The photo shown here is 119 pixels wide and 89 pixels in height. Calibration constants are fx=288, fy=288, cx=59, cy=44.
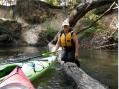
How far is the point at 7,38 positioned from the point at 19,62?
465 inches

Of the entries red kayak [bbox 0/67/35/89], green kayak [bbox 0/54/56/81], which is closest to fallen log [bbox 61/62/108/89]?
green kayak [bbox 0/54/56/81]

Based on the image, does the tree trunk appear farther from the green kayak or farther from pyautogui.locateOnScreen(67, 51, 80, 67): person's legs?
pyautogui.locateOnScreen(67, 51, 80, 67): person's legs

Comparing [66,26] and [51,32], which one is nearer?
[66,26]

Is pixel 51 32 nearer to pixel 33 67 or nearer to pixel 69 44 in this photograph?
pixel 69 44

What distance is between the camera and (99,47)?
611 inches

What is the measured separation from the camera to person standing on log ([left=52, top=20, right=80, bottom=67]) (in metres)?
7.79

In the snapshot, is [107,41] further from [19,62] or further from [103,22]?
[19,62]

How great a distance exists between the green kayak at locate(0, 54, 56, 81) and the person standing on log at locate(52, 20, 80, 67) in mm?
734

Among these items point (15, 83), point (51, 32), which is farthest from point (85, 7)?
point (15, 83)

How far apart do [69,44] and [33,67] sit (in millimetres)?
1181

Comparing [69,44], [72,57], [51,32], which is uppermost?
[51,32]

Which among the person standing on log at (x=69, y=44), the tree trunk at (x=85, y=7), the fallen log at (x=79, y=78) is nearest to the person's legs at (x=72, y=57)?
the person standing on log at (x=69, y=44)

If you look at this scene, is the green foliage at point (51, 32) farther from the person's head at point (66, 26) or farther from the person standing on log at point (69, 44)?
the person's head at point (66, 26)

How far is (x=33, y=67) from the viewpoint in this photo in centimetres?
788
